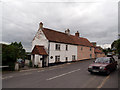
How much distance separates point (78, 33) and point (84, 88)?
29.7 m

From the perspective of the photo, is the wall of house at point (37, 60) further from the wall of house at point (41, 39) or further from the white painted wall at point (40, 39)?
the white painted wall at point (40, 39)

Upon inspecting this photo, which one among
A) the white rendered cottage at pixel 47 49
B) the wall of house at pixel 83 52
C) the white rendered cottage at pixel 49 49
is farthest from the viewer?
the wall of house at pixel 83 52

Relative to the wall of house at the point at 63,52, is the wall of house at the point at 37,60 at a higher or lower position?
lower

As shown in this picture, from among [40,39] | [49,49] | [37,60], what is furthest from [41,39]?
[37,60]

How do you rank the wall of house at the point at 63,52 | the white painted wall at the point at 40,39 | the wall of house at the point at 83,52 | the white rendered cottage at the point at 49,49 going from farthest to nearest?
the wall of house at the point at 83,52
the wall of house at the point at 63,52
the white painted wall at the point at 40,39
the white rendered cottage at the point at 49,49

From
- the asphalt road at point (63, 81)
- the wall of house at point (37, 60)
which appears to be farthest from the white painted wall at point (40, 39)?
the asphalt road at point (63, 81)

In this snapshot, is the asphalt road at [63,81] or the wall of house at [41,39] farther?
the wall of house at [41,39]

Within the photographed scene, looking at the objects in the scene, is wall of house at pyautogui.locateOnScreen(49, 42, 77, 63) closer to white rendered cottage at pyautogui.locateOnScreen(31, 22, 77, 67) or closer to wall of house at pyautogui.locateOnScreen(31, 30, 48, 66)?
white rendered cottage at pyautogui.locateOnScreen(31, 22, 77, 67)

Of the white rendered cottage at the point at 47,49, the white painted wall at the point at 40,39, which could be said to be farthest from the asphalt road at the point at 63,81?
the white painted wall at the point at 40,39

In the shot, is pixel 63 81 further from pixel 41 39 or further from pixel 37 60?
pixel 41 39

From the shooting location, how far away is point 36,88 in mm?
6125

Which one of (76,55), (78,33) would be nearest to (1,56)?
(76,55)

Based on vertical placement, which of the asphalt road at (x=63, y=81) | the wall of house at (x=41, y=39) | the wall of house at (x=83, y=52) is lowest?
the asphalt road at (x=63, y=81)

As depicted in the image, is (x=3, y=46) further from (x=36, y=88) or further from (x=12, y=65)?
(x=36, y=88)
